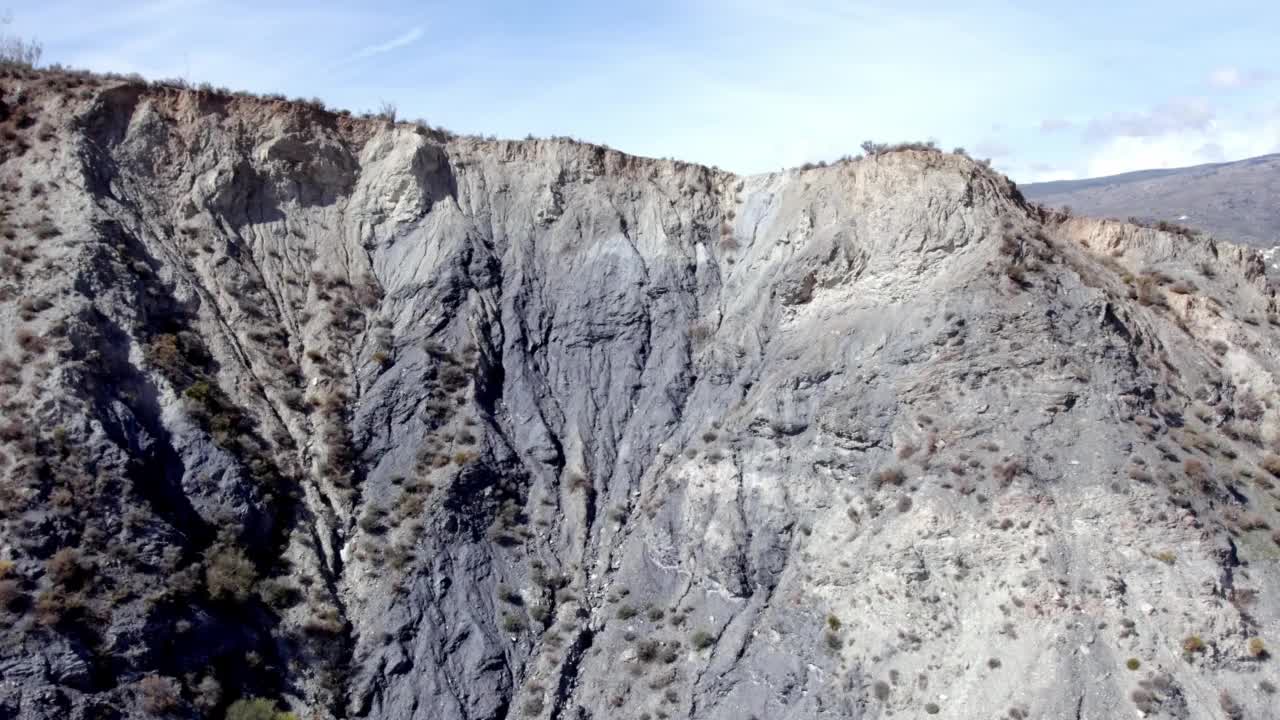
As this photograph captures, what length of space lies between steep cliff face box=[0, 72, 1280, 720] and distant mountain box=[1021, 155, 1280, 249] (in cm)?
6205

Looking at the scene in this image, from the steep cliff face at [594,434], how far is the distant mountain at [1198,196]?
204 ft

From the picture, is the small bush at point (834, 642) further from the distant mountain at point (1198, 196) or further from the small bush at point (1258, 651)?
the distant mountain at point (1198, 196)

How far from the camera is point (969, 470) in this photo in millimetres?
23094

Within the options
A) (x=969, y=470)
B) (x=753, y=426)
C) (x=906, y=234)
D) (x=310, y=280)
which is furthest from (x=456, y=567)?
(x=906, y=234)

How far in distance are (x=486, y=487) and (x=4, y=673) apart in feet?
38.0

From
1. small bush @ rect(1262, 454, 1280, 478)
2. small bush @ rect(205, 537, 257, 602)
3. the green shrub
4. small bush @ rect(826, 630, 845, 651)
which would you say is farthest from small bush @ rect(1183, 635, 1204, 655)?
small bush @ rect(205, 537, 257, 602)

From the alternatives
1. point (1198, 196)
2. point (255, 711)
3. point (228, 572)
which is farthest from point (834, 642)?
point (1198, 196)

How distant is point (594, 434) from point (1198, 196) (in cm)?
10515

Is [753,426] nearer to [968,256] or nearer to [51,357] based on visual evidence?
[968,256]

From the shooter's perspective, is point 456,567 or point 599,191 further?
point 599,191

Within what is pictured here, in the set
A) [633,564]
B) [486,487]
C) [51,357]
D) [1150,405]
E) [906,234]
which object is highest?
[906,234]

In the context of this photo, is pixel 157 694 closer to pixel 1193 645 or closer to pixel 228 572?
pixel 228 572

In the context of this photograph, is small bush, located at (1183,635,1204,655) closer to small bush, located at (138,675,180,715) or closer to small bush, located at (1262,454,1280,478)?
small bush, located at (1262,454,1280,478)

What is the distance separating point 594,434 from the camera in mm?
29062
